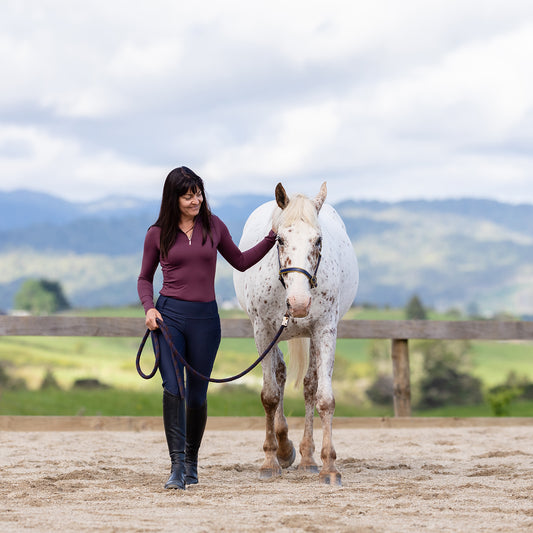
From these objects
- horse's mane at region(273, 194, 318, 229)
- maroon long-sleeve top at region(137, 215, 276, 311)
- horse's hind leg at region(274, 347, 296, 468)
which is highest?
horse's mane at region(273, 194, 318, 229)

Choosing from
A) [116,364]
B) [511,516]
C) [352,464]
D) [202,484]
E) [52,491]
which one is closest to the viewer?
[511,516]

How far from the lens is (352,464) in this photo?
574 cm

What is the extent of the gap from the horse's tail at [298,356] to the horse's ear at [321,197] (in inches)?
68.6

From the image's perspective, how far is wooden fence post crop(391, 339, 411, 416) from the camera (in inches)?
311

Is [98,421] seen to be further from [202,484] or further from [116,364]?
[116,364]

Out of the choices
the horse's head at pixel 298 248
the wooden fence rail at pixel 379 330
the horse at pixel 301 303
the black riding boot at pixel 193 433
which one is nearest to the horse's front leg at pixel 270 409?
the horse at pixel 301 303

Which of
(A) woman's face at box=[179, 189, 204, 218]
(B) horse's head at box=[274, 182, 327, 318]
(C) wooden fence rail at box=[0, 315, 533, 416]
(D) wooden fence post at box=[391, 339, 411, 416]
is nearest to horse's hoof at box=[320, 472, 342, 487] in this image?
(B) horse's head at box=[274, 182, 327, 318]

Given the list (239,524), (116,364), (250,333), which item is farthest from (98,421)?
(116,364)

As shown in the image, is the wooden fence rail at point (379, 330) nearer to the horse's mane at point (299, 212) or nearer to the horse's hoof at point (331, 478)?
the horse's hoof at point (331, 478)

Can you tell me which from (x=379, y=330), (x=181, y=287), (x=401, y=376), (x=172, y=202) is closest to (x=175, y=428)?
(x=181, y=287)

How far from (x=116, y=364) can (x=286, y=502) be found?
2043cm

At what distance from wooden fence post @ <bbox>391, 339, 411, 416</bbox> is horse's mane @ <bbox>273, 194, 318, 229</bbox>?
11.7 ft

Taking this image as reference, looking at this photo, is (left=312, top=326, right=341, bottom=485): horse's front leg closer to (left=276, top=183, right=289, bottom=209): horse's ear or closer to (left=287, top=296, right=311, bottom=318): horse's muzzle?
(left=287, top=296, right=311, bottom=318): horse's muzzle

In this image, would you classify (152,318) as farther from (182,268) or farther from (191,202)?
(191,202)
